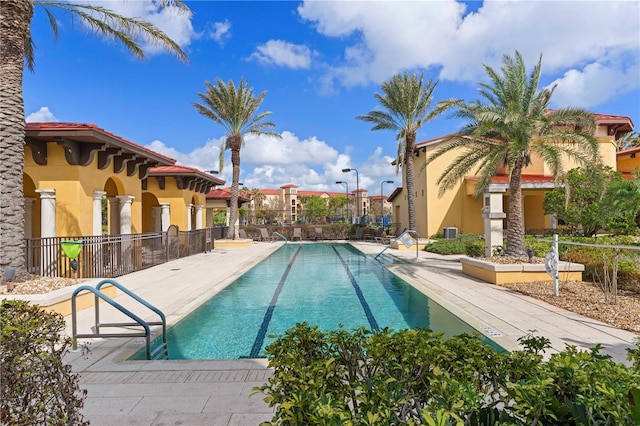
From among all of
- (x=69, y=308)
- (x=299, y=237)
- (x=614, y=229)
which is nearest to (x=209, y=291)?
(x=69, y=308)

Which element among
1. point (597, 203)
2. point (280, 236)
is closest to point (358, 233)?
point (280, 236)

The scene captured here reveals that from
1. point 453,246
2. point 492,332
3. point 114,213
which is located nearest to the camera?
point 492,332

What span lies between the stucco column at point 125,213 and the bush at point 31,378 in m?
13.6

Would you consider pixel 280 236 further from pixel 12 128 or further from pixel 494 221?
pixel 12 128

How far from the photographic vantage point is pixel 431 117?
78.4ft

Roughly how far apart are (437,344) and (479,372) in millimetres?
277

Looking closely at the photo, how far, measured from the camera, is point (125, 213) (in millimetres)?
14969

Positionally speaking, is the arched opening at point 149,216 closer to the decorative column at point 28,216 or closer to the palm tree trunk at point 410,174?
the decorative column at point 28,216

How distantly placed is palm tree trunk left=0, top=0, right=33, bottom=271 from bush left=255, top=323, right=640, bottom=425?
8.04 m

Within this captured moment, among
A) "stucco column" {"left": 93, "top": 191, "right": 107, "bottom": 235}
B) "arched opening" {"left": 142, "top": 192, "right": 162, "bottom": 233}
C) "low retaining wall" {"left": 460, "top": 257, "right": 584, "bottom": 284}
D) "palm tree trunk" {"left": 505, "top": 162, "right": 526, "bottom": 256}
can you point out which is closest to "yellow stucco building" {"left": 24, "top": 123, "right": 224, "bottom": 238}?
"stucco column" {"left": 93, "top": 191, "right": 107, "bottom": 235}

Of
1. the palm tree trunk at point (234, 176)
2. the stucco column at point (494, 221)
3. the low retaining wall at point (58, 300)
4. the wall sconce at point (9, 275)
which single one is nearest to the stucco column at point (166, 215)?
the palm tree trunk at point (234, 176)

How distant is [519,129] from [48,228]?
46.3ft

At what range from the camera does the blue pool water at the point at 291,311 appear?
638 cm

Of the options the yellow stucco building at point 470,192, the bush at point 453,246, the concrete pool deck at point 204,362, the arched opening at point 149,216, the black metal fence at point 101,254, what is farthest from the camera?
the yellow stucco building at point 470,192
